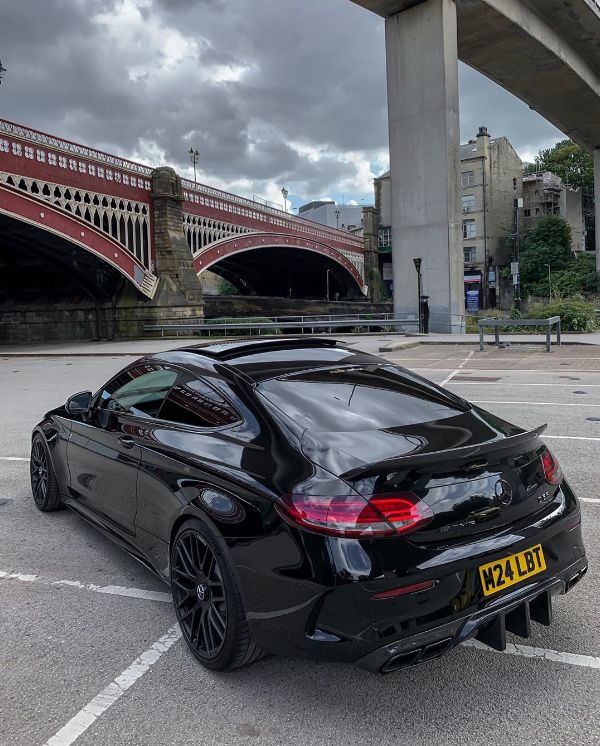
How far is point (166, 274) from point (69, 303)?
6482mm

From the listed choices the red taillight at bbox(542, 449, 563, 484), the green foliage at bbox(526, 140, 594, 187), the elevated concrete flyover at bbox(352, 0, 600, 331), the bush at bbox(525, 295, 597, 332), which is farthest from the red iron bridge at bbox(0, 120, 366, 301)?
the green foliage at bbox(526, 140, 594, 187)

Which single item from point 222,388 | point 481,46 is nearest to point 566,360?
point 222,388

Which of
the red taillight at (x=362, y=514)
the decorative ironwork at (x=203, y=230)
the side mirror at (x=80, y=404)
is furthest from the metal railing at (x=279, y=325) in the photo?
the red taillight at (x=362, y=514)

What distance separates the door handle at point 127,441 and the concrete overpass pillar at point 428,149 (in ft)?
71.7

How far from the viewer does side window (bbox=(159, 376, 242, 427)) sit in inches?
122

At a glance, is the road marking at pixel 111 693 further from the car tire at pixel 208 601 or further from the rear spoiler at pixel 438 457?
the rear spoiler at pixel 438 457

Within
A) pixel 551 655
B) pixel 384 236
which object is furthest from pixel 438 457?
pixel 384 236

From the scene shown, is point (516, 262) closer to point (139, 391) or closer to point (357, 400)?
point (139, 391)

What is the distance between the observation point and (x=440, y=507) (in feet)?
7.91

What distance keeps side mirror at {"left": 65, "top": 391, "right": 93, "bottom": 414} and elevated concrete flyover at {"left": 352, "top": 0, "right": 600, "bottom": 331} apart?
21607mm

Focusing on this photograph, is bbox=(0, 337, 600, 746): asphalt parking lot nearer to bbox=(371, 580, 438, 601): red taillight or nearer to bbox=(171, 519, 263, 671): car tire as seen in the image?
bbox=(171, 519, 263, 671): car tire

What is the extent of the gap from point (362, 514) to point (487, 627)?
68 cm

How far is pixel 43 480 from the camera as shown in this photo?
4965mm

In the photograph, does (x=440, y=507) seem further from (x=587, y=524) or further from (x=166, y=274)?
(x=166, y=274)
